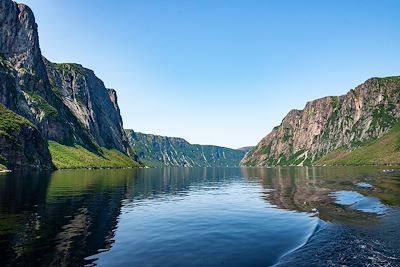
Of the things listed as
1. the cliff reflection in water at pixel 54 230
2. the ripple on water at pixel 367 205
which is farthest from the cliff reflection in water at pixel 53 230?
the ripple on water at pixel 367 205

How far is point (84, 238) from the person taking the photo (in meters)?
35.3

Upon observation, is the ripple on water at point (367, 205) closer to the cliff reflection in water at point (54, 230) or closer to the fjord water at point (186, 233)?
the fjord water at point (186, 233)

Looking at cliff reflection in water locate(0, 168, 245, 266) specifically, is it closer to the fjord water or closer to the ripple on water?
the fjord water

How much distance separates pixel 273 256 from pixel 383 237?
13346 millimetres

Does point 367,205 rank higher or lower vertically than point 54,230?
higher

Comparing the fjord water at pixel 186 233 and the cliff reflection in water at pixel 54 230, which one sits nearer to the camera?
the cliff reflection in water at pixel 54 230

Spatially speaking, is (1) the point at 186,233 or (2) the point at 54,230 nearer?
(2) the point at 54,230

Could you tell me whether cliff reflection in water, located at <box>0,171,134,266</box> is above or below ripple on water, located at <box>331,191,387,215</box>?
below

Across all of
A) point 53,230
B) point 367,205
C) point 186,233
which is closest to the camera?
point 53,230

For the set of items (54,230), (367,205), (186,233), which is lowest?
(186,233)

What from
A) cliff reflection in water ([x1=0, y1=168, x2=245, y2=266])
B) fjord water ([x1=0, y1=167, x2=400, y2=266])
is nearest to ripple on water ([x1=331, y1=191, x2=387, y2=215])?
fjord water ([x1=0, y1=167, x2=400, y2=266])

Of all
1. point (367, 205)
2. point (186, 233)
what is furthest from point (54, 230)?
point (367, 205)

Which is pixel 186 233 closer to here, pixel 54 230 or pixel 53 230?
pixel 54 230

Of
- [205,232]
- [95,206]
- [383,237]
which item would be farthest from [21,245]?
[383,237]
